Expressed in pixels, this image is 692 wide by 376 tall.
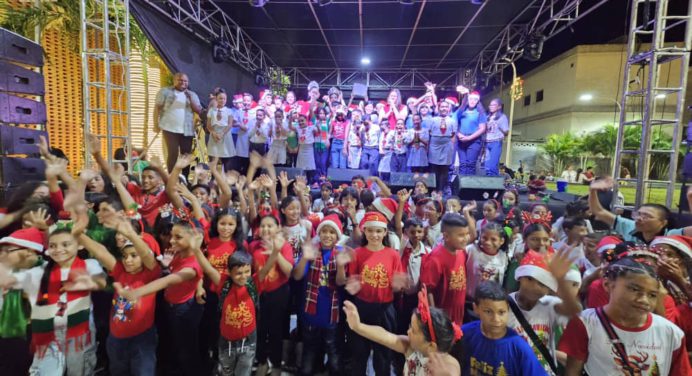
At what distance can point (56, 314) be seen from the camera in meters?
1.96

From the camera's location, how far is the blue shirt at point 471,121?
24.5 feet

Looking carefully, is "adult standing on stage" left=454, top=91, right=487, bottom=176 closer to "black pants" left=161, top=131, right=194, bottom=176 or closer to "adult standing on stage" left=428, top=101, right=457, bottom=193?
"adult standing on stage" left=428, top=101, right=457, bottom=193

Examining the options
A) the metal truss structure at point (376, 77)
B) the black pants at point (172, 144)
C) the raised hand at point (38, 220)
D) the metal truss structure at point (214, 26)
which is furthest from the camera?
the metal truss structure at point (376, 77)

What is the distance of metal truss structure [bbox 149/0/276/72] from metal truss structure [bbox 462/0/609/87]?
743 centimetres

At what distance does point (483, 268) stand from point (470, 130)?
18.4 ft

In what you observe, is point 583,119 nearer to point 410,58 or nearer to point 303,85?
point 410,58

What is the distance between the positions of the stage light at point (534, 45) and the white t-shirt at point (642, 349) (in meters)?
8.13

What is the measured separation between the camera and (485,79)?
11.5 meters

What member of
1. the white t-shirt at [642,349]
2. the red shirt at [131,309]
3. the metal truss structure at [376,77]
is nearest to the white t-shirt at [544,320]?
the white t-shirt at [642,349]

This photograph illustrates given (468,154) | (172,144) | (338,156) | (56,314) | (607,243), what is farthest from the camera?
(338,156)

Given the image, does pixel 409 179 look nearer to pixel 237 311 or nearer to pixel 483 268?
pixel 483 268

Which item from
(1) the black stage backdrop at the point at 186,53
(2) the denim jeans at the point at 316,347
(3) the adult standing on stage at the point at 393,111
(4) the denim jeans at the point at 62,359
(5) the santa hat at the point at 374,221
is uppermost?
(1) the black stage backdrop at the point at 186,53

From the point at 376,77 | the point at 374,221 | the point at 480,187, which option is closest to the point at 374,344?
the point at 374,221

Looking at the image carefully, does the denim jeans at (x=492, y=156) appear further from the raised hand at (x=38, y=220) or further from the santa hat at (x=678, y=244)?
the raised hand at (x=38, y=220)
